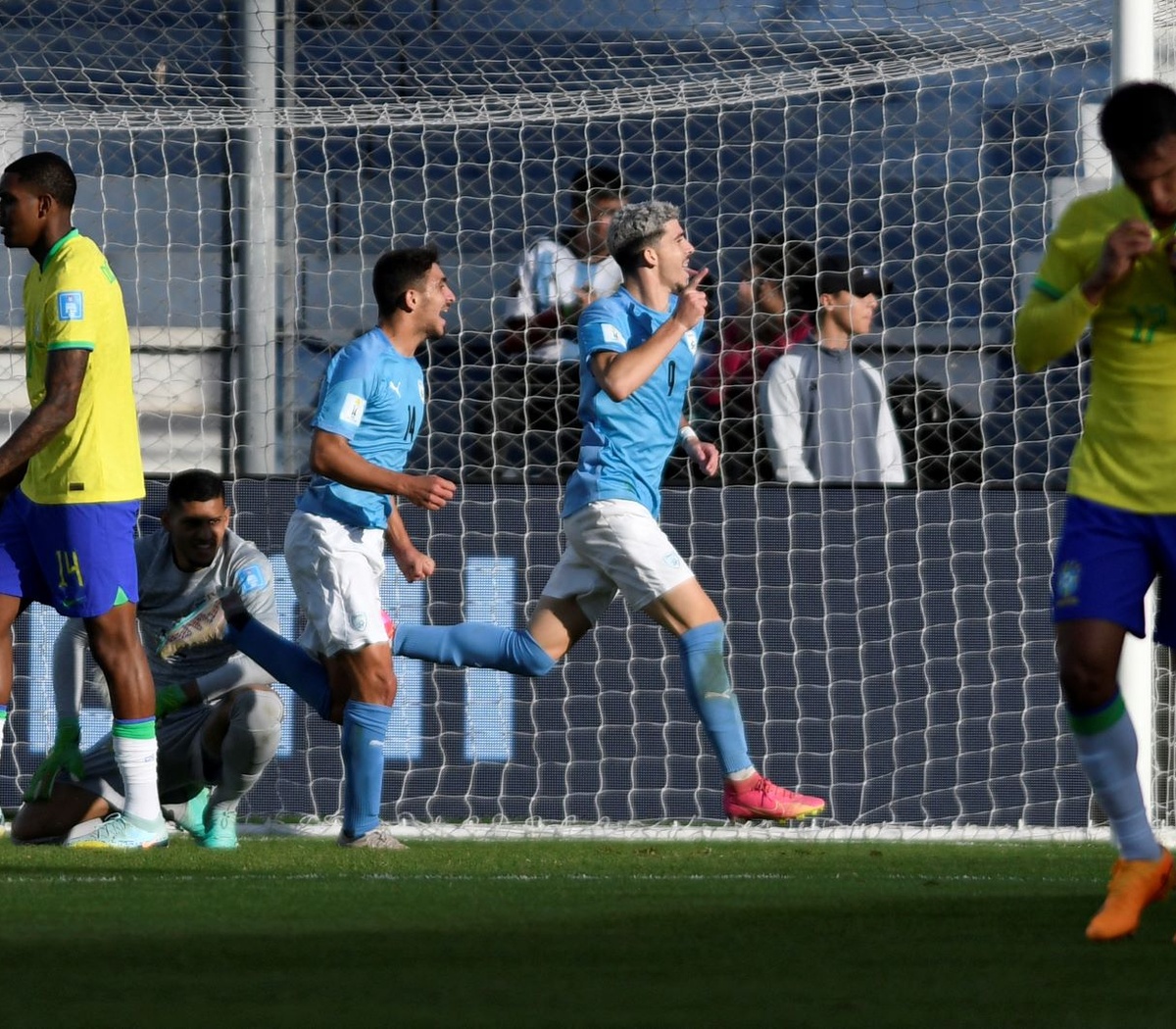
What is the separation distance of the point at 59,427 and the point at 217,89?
3802mm

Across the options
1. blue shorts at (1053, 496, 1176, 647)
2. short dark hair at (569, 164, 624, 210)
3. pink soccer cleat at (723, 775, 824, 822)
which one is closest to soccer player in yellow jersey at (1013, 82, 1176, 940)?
blue shorts at (1053, 496, 1176, 647)

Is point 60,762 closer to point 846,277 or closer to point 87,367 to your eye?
point 87,367

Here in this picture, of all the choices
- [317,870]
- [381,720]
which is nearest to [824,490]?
[381,720]

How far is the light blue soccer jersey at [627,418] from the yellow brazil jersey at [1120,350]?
2.49m

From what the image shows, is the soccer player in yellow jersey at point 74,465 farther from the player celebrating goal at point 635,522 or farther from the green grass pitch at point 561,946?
the player celebrating goal at point 635,522

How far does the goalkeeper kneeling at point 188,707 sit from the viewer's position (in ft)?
22.3

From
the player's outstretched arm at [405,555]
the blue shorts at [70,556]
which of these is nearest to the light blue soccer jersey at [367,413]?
the player's outstretched arm at [405,555]

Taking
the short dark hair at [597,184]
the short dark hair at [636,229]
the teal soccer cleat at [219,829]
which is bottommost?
the teal soccer cleat at [219,829]

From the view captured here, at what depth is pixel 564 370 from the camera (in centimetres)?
870

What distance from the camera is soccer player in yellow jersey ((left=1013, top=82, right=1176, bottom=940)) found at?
393 centimetres

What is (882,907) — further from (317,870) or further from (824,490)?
(824,490)

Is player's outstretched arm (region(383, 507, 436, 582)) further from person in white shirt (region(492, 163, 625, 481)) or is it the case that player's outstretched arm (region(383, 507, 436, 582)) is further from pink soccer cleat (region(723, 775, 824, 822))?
person in white shirt (region(492, 163, 625, 481))

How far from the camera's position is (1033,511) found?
26.5ft

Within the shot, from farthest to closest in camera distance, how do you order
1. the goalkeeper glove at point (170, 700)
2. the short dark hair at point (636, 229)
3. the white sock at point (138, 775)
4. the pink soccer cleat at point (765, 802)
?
the goalkeeper glove at point (170, 700) → the short dark hair at point (636, 229) → the pink soccer cleat at point (765, 802) → the white sock at point (138, 775)
